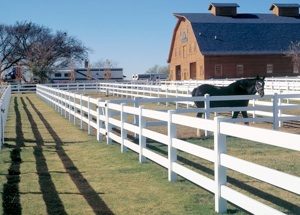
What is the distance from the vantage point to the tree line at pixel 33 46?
89.3 m

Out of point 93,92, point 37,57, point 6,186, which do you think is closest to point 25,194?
point 6,186

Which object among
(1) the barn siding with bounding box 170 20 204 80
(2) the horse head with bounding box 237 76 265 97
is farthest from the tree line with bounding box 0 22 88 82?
(2) the horse head with bounding box 237 76 265 97

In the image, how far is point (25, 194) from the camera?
7824 millimetres

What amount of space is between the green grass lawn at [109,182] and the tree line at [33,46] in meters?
76.1

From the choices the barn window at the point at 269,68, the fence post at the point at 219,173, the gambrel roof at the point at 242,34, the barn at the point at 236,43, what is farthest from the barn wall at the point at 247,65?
the fence post at the point at 219,173

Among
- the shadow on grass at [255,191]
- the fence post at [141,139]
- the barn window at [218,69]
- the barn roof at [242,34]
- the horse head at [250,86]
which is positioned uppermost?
the barn roof at [242,34]

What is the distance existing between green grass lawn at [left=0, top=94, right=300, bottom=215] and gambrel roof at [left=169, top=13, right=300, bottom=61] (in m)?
50.5

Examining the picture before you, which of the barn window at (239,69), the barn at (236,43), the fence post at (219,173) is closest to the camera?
the fence post at (219,173)

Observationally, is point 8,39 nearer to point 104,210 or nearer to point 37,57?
point 37,57

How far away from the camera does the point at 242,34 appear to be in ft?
210

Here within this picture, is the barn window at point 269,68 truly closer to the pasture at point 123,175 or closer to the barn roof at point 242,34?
the barn roof at point 242,34

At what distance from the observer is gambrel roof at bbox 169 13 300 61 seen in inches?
2486

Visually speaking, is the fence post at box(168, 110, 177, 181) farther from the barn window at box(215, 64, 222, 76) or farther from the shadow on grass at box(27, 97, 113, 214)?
the barn window at box(215, 64, 222, 76)

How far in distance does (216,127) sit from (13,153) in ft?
22.9
